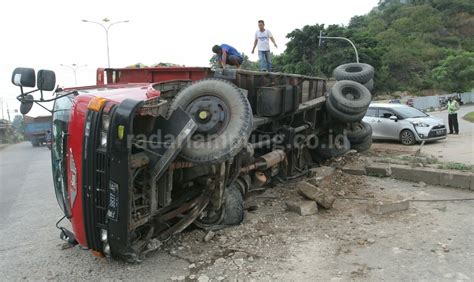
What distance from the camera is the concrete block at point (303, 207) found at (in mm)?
5551

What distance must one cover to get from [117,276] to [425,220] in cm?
368

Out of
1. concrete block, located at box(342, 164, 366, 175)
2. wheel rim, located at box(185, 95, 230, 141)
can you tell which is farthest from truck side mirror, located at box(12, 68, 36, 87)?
concrete block, located at box(342, 164, 366, 175)

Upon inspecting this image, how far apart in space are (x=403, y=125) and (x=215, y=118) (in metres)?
11.8

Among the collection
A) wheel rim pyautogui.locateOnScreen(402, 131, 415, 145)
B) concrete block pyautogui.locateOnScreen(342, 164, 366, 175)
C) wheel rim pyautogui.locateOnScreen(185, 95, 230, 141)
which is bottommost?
wheel rim pyautogui.locateOnScreen(402, 131, 415, 145)

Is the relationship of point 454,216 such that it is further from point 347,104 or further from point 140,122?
point 140,122

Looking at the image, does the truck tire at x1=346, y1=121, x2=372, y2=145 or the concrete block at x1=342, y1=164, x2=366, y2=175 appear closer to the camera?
the concrete block at x1=342, y1=164, x2=366, y2=175

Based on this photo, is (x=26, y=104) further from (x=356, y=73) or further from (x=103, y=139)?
(x=356, y=73)

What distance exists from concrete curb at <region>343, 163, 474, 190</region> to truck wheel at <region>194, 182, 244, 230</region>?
3.50 m

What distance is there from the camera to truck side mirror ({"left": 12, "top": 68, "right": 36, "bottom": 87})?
418 centimetres

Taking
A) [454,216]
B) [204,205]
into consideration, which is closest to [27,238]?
[204,205]

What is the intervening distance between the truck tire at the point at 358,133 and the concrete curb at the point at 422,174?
190 centimetres

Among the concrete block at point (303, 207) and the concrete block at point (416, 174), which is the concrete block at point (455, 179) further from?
the concrete block at point (303, 207)

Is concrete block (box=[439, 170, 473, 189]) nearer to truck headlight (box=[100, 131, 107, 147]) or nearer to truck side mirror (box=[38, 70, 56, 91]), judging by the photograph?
truck headlight (box=[100, 131, 107, 147])

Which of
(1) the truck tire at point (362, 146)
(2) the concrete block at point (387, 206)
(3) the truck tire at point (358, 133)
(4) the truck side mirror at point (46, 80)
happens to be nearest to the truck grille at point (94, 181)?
(4) the truck side mirror at point (46, 80)
